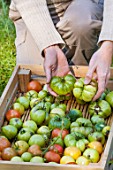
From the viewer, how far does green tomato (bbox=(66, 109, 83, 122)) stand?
8.39 feet

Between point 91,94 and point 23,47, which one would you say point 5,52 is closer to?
point 23,47

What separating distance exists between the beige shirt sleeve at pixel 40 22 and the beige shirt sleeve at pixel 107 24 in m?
0.22

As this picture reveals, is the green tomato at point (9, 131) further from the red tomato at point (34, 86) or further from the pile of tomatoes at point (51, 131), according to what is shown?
the red tomato at point (34, 86)

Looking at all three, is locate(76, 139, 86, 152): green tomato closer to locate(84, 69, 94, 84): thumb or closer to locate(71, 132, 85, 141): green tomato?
locate(71, 132, 85, 141): green tomato

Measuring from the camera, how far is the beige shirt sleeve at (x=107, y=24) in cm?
258

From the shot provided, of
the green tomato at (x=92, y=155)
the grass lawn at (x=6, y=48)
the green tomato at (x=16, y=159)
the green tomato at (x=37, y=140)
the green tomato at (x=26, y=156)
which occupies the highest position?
the green tomato at (x=16, y=159)

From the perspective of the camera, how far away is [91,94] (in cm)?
256

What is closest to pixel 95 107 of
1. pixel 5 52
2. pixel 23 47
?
pixel 23 47

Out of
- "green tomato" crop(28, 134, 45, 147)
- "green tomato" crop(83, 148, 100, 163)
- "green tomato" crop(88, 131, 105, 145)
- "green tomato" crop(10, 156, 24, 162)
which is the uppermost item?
"green tomato" crop(10, 156, 24, 162)

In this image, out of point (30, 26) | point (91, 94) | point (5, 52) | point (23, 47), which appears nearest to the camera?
point (91, 94)

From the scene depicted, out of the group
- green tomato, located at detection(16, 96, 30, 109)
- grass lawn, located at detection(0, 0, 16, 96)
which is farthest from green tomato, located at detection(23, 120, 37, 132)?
grass lawn, located at detection(0, 0, 16, 96)

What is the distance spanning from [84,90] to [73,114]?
5.2 inches

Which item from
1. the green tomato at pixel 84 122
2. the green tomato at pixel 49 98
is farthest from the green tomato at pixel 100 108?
the green tomato at pixel 49 98

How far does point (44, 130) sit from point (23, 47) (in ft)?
2.48
